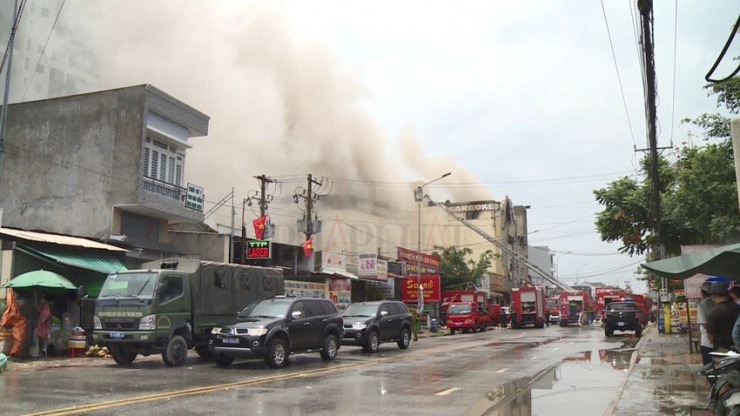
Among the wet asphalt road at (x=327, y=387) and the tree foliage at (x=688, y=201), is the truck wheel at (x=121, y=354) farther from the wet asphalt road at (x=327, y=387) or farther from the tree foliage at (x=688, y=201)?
the tree foliage at (x=688, y=201)

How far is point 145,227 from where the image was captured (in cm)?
2370

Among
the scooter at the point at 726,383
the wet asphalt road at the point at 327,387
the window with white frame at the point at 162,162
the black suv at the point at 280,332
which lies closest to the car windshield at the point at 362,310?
the wet asphalt road at the point at 327,387

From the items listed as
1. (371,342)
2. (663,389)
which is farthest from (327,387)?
(371,342)

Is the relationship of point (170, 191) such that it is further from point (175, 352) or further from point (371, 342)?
point (175, 352)

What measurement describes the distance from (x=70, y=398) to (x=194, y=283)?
6221mm

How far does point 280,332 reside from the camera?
1360 cm

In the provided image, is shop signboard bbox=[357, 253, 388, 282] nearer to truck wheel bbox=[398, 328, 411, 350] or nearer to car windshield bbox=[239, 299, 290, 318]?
truck wheel bbox=[398, 328, 411, 350]

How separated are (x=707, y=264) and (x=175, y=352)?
11.0 metres

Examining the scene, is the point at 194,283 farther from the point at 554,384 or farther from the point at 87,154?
the point at 87,154

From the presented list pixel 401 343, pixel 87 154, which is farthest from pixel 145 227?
pixel 401 343

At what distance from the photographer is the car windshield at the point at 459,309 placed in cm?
3466

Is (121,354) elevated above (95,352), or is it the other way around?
(121,354)

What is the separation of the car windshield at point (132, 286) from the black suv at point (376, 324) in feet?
20.5

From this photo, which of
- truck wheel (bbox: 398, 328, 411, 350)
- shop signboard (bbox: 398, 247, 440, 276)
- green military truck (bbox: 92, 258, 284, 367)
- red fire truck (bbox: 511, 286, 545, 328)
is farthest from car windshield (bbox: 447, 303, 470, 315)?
green military truck (bbox: 92, 258, 284, 367)
